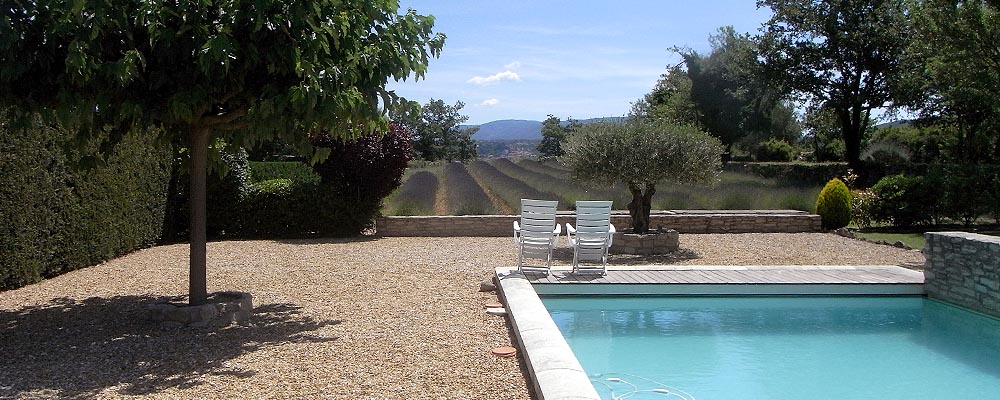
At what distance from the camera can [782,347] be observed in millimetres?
7578

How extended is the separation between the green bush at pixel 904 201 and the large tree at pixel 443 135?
3333 centimetres

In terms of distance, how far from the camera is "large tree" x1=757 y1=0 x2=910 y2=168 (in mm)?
24141

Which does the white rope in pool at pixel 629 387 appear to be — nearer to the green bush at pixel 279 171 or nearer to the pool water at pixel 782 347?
the pool water at pixel 782 347

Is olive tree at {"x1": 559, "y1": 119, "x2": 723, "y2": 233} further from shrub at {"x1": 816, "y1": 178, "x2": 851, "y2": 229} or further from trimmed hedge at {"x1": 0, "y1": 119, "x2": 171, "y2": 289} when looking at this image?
trimmed hedge at {"x1": 0, "y1": 119, "x2": 171, "y2": 289}

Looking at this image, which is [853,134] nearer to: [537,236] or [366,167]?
[366,167]

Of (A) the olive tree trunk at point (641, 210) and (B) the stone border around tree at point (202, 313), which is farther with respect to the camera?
(A) the olive tree trunk at point (641, 210)

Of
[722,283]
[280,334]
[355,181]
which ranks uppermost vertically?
[355,181]

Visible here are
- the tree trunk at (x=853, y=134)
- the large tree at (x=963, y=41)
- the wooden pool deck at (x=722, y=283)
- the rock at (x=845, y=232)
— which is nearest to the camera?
the wooden pool deck at (x=722, y=283)

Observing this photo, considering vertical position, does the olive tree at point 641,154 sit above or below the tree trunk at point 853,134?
below

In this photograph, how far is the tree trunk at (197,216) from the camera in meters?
6.82

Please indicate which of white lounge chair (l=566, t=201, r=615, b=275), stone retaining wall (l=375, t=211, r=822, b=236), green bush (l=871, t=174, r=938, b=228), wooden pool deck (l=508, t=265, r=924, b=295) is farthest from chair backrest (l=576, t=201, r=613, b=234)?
green bush (l=871, t=174, r=938, b=228)

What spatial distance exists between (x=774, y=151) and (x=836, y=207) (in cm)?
2223

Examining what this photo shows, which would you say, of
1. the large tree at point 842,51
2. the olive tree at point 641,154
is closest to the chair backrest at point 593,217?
the olive tree at point 641,154

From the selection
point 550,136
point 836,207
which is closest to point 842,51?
point 836,207
